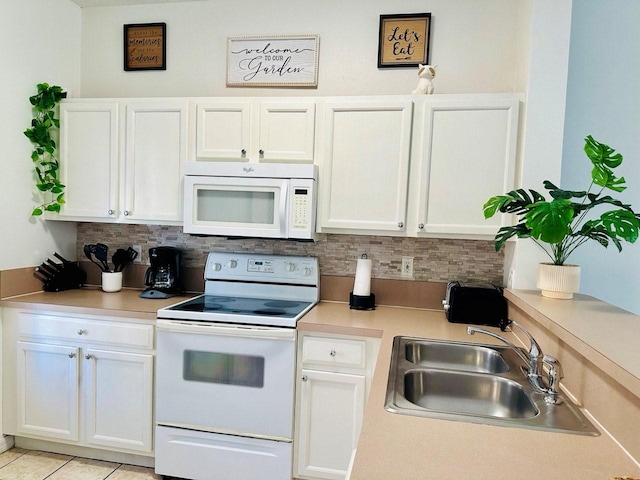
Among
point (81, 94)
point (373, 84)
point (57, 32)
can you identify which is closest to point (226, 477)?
point (373, 84)

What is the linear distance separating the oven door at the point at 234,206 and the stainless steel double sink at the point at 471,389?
0.95 m

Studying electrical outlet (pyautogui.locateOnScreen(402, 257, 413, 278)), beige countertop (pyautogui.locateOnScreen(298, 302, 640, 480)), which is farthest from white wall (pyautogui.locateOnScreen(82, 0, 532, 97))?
beige countertop (pyautogui.locateOnScreen(298, 302, 640, 480))

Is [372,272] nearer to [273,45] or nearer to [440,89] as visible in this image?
[440,89]

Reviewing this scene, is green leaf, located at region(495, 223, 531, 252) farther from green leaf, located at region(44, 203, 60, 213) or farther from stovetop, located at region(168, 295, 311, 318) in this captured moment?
green leaf, located at region(44, 203, 60, 213)

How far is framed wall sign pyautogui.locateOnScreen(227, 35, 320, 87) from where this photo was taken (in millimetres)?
2633

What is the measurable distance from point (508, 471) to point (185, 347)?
1.65 m

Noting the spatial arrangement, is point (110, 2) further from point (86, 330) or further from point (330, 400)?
point (330, 400)

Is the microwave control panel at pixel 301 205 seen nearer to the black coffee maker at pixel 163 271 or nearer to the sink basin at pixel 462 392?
the black coffee maker at pixel 163 271

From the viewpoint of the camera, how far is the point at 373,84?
2584mm

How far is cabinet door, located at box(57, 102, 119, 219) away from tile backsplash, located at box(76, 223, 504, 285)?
310 mm

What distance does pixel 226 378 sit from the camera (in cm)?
216

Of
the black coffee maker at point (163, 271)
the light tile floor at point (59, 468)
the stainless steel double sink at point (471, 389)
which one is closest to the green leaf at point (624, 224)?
the stainless steel double sink at point (471, 389)

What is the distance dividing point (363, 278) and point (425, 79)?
1.10 metres

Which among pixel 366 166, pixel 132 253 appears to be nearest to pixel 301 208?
pixel 366 166
